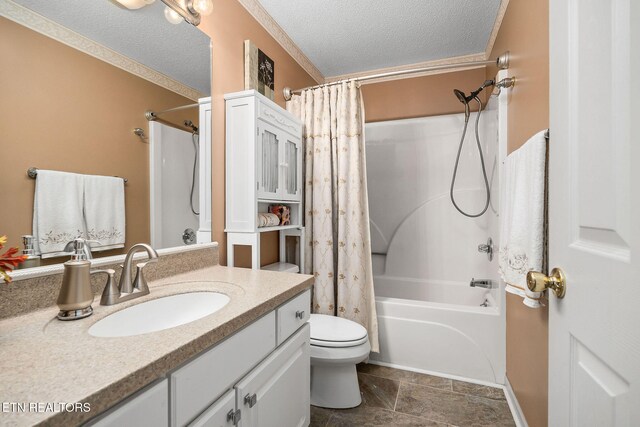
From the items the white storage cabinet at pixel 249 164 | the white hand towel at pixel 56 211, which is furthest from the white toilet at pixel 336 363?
the white hand towel at pixel 56 211

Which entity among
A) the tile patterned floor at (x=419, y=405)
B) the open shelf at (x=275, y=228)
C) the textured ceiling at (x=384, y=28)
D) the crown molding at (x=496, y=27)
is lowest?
the tile patterned floor at (x=419, y=405)

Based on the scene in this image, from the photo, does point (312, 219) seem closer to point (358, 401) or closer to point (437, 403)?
point (358, 401)

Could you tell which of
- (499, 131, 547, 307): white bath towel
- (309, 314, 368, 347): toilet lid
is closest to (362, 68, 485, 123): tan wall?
(499, 131, 547, 307): white bath towel

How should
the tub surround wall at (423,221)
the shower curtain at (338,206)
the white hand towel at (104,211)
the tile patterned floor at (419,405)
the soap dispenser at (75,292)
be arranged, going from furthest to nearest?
the tub surround wall at (423,221), the shower curtain at (338,206), the tile patterned floor at (419,405), the white hand towel at (104,211), the soap dispenser at (75,292)

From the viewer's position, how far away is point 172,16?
1.37 m

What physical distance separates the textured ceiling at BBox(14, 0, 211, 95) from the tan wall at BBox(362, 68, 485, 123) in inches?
70.0

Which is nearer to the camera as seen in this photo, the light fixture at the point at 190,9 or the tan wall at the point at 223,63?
the light fixture at the point at 190,9

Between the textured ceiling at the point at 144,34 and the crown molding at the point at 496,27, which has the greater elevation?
the crown molding at the point at 496,27

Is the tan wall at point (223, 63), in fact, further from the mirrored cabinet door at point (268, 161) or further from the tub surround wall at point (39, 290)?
the tub surround wall at point (39, 290)

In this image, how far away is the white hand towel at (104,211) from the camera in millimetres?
1034

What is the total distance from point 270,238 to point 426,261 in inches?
62.0

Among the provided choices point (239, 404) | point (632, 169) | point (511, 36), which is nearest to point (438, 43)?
point (511, 36)

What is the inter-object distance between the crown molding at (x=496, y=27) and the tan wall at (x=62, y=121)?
2.18 m

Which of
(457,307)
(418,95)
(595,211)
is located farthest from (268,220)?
(418,95)
